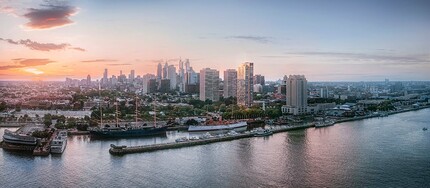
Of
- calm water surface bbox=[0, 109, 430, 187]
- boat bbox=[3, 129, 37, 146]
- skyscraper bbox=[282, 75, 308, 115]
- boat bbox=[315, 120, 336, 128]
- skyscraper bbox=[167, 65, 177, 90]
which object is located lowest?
calm water surface bbox=[0, 109, 430, 187]

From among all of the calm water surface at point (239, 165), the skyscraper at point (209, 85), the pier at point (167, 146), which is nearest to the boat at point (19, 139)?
the calm water surface at point (239, 165)

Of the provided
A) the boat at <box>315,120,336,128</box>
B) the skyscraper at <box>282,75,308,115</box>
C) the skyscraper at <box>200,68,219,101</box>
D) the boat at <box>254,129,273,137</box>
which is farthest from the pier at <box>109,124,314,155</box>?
the skyscraper at <box>200,68,219,101</box>

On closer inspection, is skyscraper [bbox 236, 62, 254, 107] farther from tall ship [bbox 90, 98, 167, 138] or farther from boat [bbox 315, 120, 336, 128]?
tall ship [bbox 90, 98, 167, 138]

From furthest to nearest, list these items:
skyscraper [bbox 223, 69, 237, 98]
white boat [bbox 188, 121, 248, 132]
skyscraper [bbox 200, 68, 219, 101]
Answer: skyscraper [bbox 223, 69, 237, 98], skyscraper [bbox 200, 68, 219, 101], white boat [bbox 188, 121, 248, 132]

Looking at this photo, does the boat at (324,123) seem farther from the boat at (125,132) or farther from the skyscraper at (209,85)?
the skyscraper at (209,85)

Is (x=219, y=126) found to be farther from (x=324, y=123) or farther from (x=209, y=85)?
(x=209, y=85)

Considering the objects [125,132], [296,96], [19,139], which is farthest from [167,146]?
[296,96]
